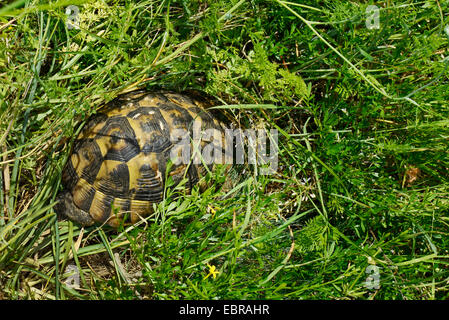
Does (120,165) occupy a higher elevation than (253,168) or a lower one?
higher

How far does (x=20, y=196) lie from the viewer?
2.47 meters

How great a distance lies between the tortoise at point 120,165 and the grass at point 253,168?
0.08 meters

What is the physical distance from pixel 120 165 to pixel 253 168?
0.93 m

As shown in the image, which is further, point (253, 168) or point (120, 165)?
point (253, 168)

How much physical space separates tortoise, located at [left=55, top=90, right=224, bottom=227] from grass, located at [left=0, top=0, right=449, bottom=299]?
8 cm

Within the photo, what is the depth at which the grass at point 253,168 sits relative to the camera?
7.13 ft

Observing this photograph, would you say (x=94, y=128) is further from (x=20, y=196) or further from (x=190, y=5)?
(x=190, y=5)

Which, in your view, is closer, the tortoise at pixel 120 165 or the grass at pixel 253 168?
the grass at pixel 253 168

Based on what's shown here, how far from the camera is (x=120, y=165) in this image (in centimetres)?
233

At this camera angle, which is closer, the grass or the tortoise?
the grass

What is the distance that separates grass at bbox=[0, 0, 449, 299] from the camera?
217cm

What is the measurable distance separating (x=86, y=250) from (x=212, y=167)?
1.00 meters

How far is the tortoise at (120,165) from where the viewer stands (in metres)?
2.35
